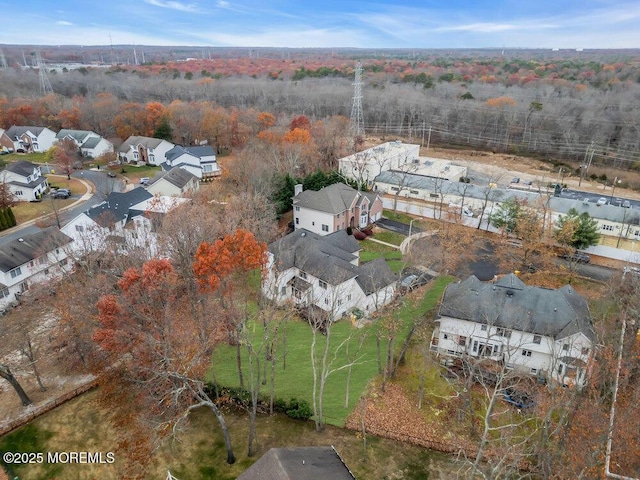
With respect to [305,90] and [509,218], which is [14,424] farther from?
[305,90]

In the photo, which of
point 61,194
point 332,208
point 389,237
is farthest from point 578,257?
point 61,194

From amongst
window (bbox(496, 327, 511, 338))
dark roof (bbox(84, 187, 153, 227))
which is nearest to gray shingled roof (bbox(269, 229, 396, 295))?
window (bbox(496, 327, 511, 338))

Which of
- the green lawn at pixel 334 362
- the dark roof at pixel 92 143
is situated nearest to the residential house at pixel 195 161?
the dark roof at pixel 92 143

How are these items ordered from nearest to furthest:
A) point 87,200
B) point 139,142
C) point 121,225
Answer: point 121,225 < point 87,200 < point 139,142

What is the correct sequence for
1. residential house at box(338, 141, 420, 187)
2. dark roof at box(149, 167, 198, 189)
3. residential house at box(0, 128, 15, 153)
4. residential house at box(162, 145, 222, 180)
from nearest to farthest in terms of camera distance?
1. dark roof at box(149, 167, 198, 189)
2. residential house at box(338, 141, 420, 187)
3. residential house at box(162, 145, 222, 180)
4. residential house at box(0, 128, 15, 153)

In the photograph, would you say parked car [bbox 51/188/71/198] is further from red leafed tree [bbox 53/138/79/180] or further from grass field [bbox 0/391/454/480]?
grass field [bbox 0/391/454/480]

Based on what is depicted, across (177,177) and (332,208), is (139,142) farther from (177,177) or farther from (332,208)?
(332,208)
